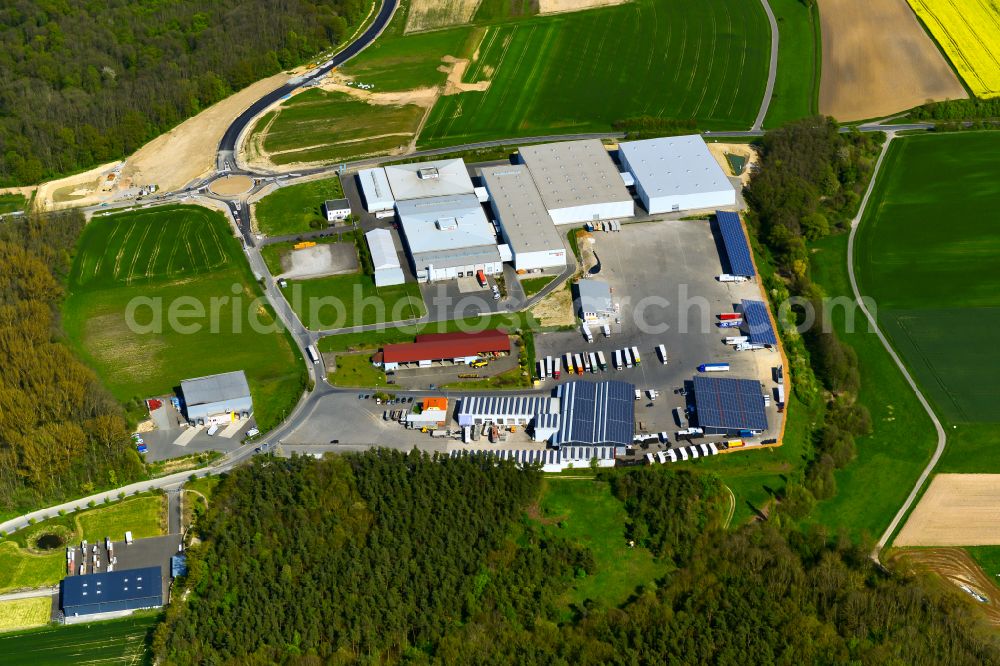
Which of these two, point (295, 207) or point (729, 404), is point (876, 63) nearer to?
point (729, 404)

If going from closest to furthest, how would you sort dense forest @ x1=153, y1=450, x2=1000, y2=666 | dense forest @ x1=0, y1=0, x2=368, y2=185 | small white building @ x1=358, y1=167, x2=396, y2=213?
dense forest @ x1=153, y1=450, x2=1000, y2=666, small white building @ x1=358, y1=167, x2=396, y2=213, dense forest @ x1=0, y1=0, x2=368, y2=185

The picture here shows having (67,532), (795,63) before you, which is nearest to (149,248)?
(67,532)

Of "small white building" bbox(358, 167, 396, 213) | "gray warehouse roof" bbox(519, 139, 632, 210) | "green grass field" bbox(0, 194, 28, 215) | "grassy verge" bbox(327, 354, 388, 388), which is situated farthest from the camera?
"green grass field" bbox(0, 194, 28, 215)

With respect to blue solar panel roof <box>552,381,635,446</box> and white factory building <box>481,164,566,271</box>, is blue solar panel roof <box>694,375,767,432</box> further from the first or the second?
white factory building <box>481,164,566,271</box>

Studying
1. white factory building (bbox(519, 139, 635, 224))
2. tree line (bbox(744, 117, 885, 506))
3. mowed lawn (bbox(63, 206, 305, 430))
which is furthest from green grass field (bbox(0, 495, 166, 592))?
white factory building (bbox(519, 139, 635, 224))

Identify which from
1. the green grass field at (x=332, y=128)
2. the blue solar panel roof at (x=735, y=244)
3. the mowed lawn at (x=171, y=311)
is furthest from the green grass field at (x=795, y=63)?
the mowed lawn at (x=171, y=311)

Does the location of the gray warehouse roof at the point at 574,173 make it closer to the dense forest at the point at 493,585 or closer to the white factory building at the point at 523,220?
the white factory building at the point at 523,220

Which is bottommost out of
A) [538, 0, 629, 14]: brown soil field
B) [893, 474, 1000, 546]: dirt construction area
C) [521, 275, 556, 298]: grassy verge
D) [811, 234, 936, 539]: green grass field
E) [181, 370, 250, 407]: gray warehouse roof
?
[893, 474, 1000, 546]: dirt construction area
